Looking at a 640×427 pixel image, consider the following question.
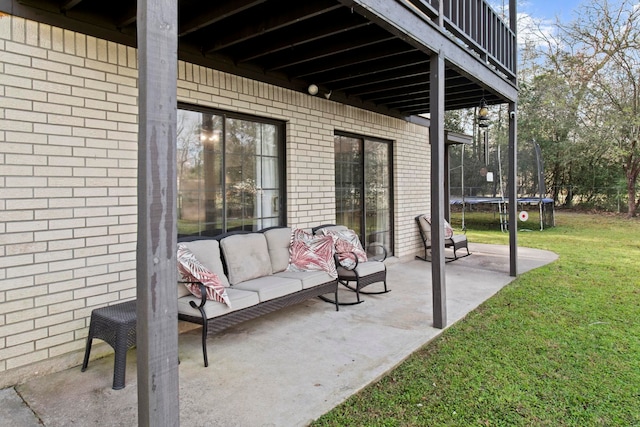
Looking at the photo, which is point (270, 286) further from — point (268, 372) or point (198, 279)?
point (268, 372)

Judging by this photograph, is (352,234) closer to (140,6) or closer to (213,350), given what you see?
(213,350)

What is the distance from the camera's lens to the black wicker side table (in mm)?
2619

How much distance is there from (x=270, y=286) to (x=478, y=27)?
12.8ft

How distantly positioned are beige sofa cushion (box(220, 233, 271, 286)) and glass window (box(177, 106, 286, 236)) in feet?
1.38

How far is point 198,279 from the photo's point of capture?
3.12 meters

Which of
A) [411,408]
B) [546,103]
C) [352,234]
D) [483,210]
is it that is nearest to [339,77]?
[352,234]

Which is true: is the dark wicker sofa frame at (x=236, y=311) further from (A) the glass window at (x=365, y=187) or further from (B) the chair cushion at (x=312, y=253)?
(A) the glass window at (x=365, y=187)

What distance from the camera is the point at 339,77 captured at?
4.90m

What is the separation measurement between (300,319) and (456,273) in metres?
3.15

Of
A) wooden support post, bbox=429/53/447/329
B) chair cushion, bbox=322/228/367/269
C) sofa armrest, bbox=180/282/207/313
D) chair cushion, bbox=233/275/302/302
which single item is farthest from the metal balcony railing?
sofa armrest, bbox=180/282/207/313

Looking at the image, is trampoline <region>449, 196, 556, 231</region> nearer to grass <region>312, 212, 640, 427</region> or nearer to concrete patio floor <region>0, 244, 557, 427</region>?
grass <region>312, 212, 640, 427</region>

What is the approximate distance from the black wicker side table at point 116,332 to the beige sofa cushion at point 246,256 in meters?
0.98

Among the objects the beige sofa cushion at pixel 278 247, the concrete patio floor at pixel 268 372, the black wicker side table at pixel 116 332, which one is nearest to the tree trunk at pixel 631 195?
the concrete patio floor at pixel 268 372

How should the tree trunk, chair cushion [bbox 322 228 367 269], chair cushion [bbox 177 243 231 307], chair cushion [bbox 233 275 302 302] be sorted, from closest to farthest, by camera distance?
1. chair cushion [bbox 177 243 231 307]
2. chair cushion [bbox 233 275 302 302]
3. chair cushion [bbox 322 228 367 269]
4. the tree trunk
